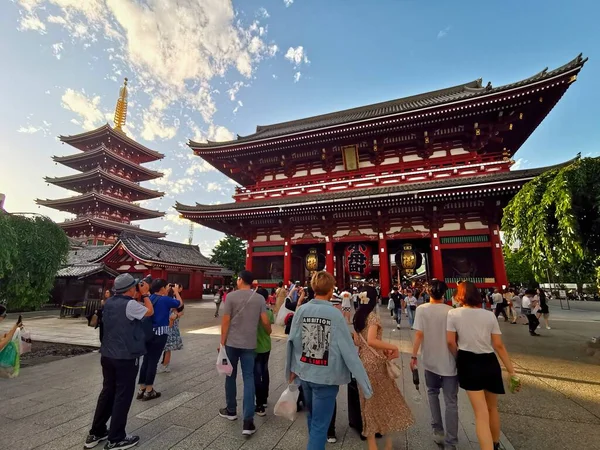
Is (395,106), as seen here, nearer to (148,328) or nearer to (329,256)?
(329,256)

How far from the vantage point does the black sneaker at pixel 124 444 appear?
108 inches

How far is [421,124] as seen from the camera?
14.0 m

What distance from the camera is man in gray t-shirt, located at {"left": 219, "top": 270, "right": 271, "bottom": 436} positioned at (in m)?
3.23

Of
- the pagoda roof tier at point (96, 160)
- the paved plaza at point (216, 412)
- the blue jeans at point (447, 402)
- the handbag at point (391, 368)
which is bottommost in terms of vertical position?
the paved plaza at point (216, 412)

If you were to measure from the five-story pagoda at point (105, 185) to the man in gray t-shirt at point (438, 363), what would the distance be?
29723mm

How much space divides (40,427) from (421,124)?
52.9ft

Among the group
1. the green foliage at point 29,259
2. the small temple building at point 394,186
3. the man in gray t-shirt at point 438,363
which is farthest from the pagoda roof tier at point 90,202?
the man in gray t-shirt at point 438,363

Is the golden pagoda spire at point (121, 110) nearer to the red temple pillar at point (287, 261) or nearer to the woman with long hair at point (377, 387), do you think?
the red temple pillar at point (287, 261)

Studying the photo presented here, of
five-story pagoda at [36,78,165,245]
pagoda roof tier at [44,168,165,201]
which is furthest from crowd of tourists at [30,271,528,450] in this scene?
pagoda roof tier at [44,168,165,201]

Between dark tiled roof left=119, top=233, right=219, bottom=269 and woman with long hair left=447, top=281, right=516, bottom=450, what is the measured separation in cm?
1996

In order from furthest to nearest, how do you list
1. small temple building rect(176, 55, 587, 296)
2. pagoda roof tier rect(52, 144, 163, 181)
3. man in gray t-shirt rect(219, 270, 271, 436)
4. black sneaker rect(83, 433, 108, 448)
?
1. pagoda roof tier rect(52, 144, 163, 181)
2. small temple building rect(176, 55, 587, 296)
3. man in gray t-shirt rect(219, 270, 271, 436)
4. black sneaker rect(83, 433, 108, 448)

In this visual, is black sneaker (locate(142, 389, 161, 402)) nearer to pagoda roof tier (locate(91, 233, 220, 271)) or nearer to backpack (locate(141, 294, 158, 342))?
backpack (locate(141, 294, 158, 342))

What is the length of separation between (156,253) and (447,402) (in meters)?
21.7

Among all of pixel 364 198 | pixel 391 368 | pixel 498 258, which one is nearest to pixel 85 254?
pixel 364 198
